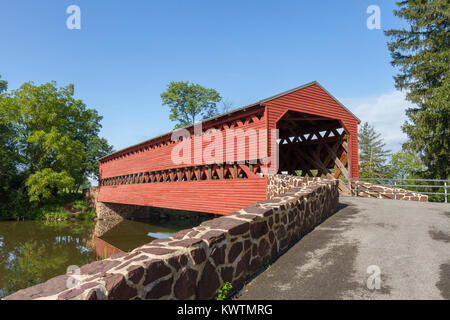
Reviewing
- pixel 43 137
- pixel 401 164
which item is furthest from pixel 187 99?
pixel 401 164

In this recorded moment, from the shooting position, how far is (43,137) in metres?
26.8

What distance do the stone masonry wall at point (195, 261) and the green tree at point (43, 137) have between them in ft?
89.1

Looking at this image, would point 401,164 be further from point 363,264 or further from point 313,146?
point 363,264

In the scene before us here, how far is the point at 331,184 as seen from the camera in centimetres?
834

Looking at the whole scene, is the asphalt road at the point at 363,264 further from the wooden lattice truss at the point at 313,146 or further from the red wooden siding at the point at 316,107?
the wooden lattice truss at the point at 313,146

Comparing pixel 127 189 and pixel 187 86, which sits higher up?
pixel 187 86

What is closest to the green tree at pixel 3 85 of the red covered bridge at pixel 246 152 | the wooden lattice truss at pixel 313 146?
the red covered bridge at pixel 246 152

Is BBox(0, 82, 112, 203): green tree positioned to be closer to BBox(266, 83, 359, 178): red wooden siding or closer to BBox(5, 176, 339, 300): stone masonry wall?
BBox(266, 83, 359, 178): red wooden siding

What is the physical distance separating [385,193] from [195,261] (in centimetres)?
1215

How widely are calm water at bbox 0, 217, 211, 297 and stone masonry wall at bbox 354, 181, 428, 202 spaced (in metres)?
12.6

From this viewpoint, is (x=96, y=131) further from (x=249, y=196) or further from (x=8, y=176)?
(x=249, y=196)

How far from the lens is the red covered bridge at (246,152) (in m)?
10.4
